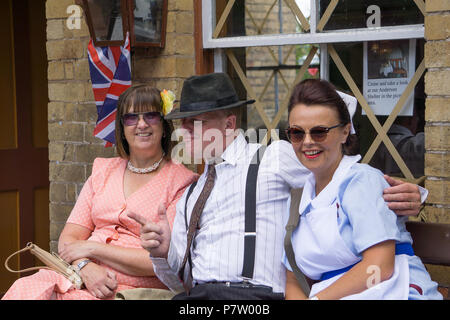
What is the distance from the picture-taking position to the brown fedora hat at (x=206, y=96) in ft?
8.85

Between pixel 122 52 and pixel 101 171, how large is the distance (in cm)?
70

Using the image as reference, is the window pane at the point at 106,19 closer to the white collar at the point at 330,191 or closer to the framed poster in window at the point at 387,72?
the framed poster in window at the point at 387,72

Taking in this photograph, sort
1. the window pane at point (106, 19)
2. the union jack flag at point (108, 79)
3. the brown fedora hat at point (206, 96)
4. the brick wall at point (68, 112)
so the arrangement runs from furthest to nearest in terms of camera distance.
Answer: the brick wall at point (68, 112) < the union jack flag at point (108, 79) < the window pane at point (106, 19) < the brown fedora hat at point (206, 96)

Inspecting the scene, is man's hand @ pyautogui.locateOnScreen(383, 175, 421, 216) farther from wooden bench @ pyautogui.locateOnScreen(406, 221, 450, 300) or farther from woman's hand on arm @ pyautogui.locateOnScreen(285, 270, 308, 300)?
woman's hand on arm @ pyautogui.locateOnScreen(285, 270, 308, 300)

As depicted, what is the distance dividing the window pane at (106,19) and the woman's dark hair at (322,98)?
1.35 metres

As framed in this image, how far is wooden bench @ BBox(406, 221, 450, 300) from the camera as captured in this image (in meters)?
2.54

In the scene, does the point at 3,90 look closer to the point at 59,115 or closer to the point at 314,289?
the point at 59,115

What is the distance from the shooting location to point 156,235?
2584 millimetres

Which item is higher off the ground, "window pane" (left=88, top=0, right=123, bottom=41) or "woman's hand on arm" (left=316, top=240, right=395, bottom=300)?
"window pane" (left=88, top=0, right=123, bottom=41)

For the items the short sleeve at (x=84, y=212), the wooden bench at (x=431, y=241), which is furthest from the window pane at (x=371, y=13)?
the short sleeve at (x=84, y=212)

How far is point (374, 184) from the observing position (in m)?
2.28

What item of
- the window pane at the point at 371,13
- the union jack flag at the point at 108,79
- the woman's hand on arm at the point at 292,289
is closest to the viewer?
the woman's hand on arm at the point at 292,289

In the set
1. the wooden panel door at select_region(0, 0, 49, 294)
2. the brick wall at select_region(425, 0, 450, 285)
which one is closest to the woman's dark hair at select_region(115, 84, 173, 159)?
the brick wall at select_region(425, 0, 450, 285)
